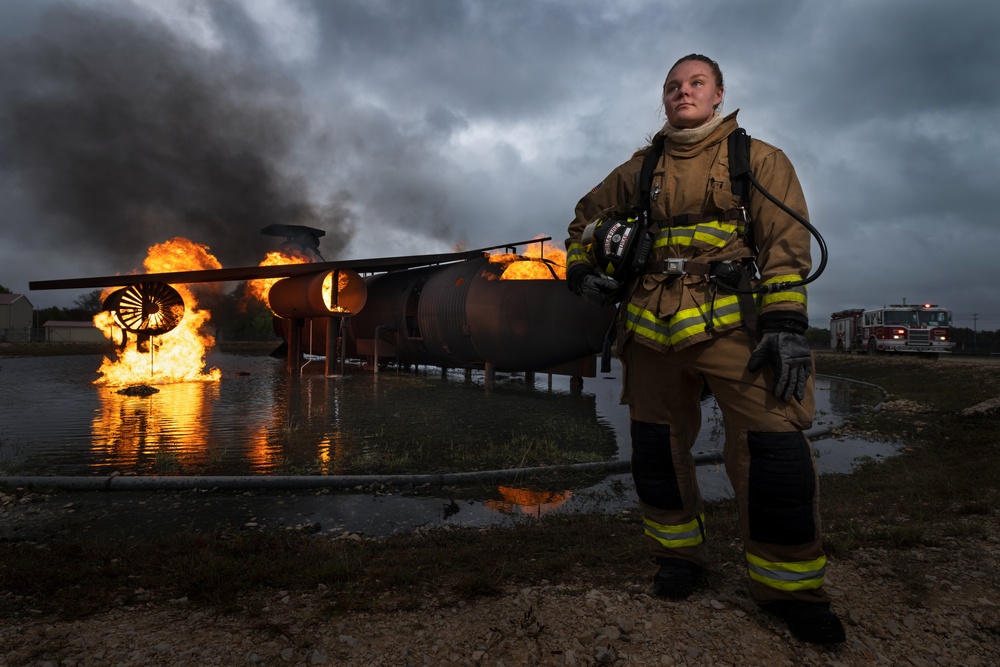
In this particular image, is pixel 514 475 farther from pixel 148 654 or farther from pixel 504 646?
pixel 148 654

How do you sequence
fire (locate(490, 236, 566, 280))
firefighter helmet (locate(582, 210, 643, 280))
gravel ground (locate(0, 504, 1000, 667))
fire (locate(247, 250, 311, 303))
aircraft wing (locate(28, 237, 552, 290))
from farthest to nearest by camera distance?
1. fire (locate(247, 250, 311, 303))
2. aircraft wing (locate(28, 237, 552, 290))
3. fire (locate(490, 236, 566, 280))
4. firefighter helmet (locate(582, 210, 643, 280))
5. gravel ground (locate(0, 504, 1000, 667))

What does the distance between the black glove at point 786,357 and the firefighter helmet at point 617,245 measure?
0.84m

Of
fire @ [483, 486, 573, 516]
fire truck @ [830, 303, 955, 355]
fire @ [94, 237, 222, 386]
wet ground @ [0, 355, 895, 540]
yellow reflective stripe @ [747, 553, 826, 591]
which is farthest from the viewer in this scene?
fire truck @ [830, 303, 955, 355]

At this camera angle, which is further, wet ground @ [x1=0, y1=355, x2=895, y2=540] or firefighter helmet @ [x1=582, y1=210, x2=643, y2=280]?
wet ground @ [x1=0, y1=355, x2=895, y2=540]

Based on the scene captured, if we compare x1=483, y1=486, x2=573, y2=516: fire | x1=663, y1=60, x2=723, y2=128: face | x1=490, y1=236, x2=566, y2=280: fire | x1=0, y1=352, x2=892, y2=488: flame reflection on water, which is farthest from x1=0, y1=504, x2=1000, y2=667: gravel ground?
x1=490, y1=236, x2=566, y2=280: fire

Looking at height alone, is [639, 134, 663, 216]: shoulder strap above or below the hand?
above

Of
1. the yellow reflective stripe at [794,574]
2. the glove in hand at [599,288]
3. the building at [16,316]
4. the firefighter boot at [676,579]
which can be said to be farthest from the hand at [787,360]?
the building at [16,316]

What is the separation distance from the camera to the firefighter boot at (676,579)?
9.60ft

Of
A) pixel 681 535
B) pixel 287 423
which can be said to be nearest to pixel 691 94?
pixel 681 535

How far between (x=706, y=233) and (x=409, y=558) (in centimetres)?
267

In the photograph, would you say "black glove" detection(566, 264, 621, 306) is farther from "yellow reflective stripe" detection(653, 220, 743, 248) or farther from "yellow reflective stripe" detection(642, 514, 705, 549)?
"yellow reflective stripe" detection(642, 514, 705, 549)

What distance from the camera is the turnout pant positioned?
2648 millimetres

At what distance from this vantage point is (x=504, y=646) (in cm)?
245

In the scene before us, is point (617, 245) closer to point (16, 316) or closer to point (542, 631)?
point (542, 631)
